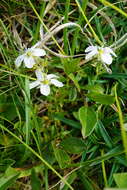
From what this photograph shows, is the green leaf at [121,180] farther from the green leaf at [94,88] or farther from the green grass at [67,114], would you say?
the green leaf at [94,88]

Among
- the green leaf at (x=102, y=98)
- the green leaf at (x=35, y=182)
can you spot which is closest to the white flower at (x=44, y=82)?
the green leaf at (x=102, y=98)

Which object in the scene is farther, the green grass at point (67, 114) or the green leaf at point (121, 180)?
the green grass at point (67, 114)

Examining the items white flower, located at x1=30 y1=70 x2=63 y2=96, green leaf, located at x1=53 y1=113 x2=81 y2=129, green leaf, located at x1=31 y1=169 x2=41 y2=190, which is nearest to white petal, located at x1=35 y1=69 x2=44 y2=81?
white flower, located at x1=30 y1=70 x2=63 y2=96

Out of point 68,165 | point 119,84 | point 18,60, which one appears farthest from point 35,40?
point 68,165

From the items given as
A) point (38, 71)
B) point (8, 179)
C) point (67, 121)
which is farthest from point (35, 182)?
point (38, 71)

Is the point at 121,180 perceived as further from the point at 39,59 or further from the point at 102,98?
the point at 39,59

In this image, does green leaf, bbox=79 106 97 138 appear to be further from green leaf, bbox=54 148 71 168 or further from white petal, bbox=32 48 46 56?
white petal, bbox=32 48 46 56

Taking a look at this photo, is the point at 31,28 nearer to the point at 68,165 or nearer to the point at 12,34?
the point at 12,34

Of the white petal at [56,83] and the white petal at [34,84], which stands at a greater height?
the white petal at [34,84]
